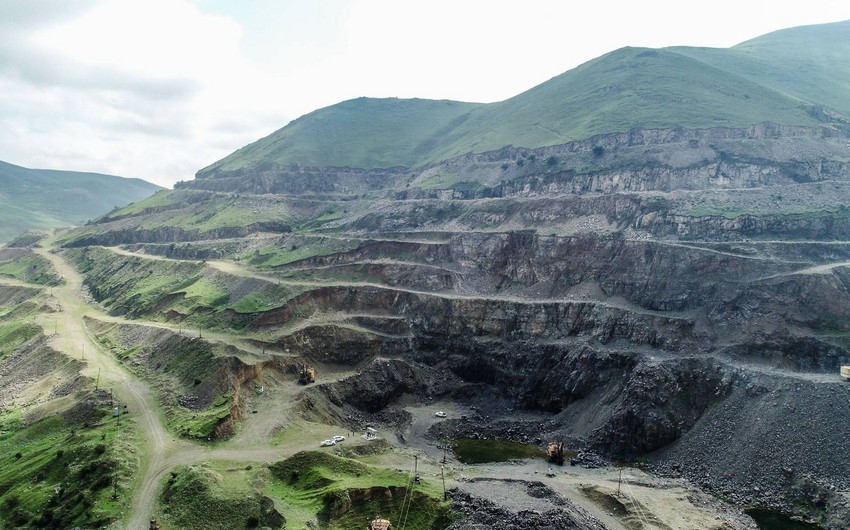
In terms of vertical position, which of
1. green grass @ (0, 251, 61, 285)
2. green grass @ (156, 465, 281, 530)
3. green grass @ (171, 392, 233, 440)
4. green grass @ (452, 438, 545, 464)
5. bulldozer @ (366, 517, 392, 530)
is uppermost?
green grass @ (0, 251, 61, 285)

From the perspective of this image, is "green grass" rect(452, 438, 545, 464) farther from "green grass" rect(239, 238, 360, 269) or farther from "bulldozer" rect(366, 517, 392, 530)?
"green grass" rect(239, 238, 360, 269)

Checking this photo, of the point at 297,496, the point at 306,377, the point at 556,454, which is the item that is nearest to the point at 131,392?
the point at 306,377

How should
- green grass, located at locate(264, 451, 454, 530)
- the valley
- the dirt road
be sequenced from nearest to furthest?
1. green grass, located at locate(264, 451, 454, 530)
2. the dirt road
3. the valley

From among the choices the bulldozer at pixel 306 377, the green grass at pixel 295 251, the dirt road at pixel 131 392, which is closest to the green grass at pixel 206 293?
the green grass at pixel 295 251

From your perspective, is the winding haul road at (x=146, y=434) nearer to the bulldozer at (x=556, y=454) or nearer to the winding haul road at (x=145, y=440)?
the winding haul road at (x=145, y=440)

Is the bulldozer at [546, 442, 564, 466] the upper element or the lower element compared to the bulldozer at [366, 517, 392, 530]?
lower

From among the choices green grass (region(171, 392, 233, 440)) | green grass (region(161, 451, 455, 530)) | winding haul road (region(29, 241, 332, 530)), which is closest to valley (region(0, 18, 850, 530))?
green grass (region(161, 451, 455, 530))
